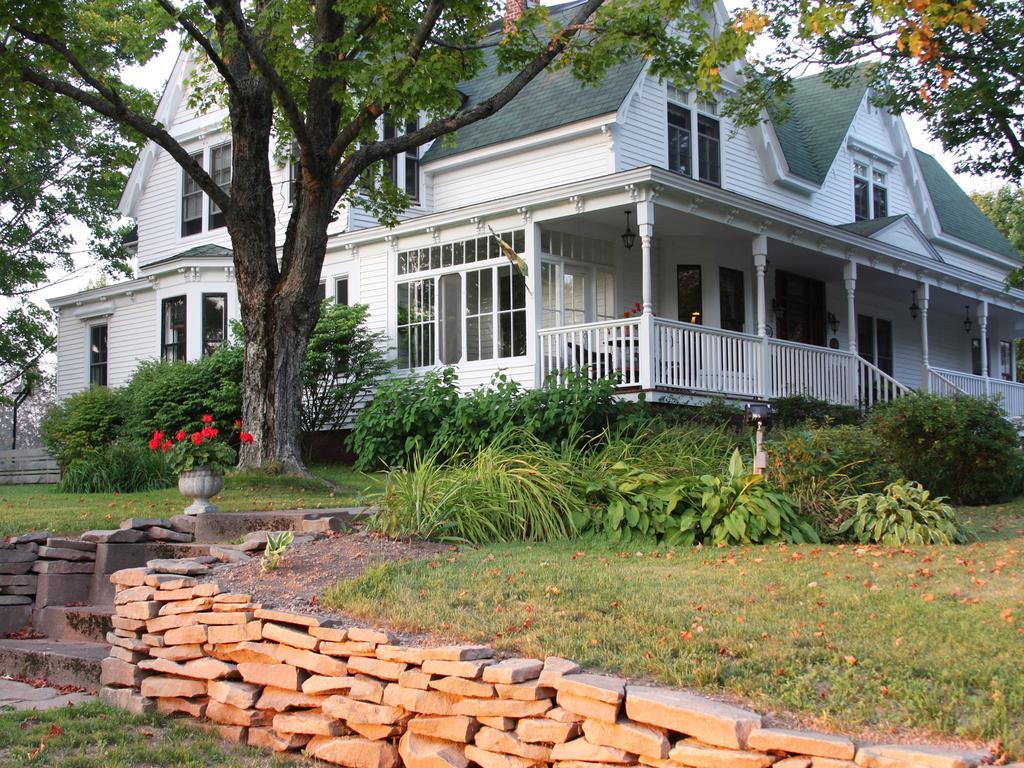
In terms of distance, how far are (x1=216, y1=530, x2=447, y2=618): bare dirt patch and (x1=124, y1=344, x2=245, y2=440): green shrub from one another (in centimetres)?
977

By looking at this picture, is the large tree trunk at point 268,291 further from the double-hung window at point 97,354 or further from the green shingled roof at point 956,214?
the green shingled roof at point 956,214

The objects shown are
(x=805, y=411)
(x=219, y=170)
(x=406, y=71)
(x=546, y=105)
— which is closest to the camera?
(x=406, y=71)

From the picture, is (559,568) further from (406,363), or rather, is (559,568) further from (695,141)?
(695,141)

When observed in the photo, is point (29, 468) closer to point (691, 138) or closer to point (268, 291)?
point (268, 291)

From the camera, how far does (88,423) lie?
1762 cm

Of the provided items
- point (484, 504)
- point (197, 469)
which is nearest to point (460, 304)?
point (197, 469)

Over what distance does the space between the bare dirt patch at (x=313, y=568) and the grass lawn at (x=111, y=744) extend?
782mm

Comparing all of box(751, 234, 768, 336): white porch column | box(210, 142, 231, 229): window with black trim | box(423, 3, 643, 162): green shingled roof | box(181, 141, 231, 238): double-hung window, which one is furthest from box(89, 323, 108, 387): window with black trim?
box(751, 234, 768, 336): white porch column

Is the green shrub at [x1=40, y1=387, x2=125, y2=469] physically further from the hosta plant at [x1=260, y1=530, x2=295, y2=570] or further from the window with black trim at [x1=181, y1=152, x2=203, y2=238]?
the hosta plant at [x1=260, y1=530, x2=295, y2=570]

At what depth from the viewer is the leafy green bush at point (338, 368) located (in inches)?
652

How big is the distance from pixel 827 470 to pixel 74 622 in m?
5.62

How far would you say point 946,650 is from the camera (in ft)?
13.7

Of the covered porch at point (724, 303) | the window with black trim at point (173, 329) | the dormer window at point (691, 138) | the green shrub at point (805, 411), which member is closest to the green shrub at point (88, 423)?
the window with black trim at point (173, 329)

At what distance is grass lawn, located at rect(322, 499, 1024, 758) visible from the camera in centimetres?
376
